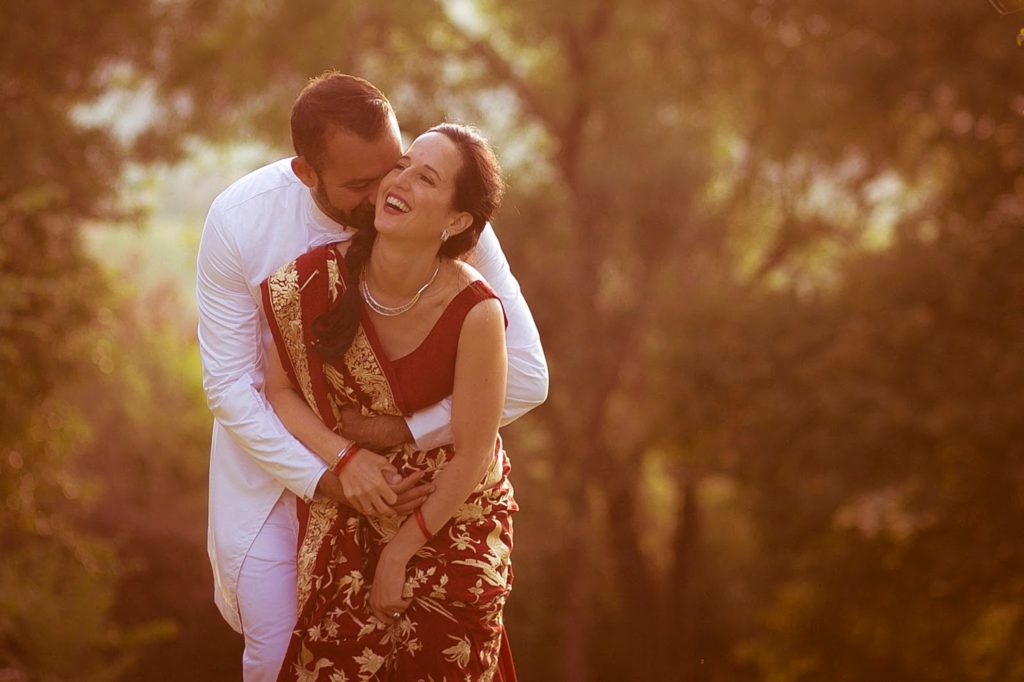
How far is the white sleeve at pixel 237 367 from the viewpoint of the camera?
9.87 ft

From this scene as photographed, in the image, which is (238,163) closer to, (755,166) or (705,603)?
(755,166)

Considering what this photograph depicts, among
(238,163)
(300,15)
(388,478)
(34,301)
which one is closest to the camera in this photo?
(388,478)

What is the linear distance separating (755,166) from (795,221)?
0.95 metres

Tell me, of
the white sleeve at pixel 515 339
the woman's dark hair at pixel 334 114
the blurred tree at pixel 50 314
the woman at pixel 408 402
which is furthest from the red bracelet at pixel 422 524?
the blurred tree at pixel 50 314

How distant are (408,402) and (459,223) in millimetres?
452

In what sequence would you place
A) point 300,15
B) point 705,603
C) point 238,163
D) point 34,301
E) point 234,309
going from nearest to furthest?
point 234,309 → point 34,301 → point 300,15 → point 238,163 → point 705,603

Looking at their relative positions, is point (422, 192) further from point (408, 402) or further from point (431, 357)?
point (408, 402)

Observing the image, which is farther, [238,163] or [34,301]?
[238,163]

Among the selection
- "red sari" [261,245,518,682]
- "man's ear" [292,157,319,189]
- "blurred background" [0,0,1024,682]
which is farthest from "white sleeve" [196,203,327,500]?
"blurred background" [0,0,1024,682]

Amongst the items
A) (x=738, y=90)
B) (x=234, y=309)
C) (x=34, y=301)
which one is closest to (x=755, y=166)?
(x=738, y=90)

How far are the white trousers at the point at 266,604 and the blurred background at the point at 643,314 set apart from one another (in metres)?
6.18

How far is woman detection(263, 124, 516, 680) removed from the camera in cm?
294

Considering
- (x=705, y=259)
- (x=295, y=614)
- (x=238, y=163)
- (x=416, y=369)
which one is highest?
(x=705, y=259)

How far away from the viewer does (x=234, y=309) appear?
3188 mm
